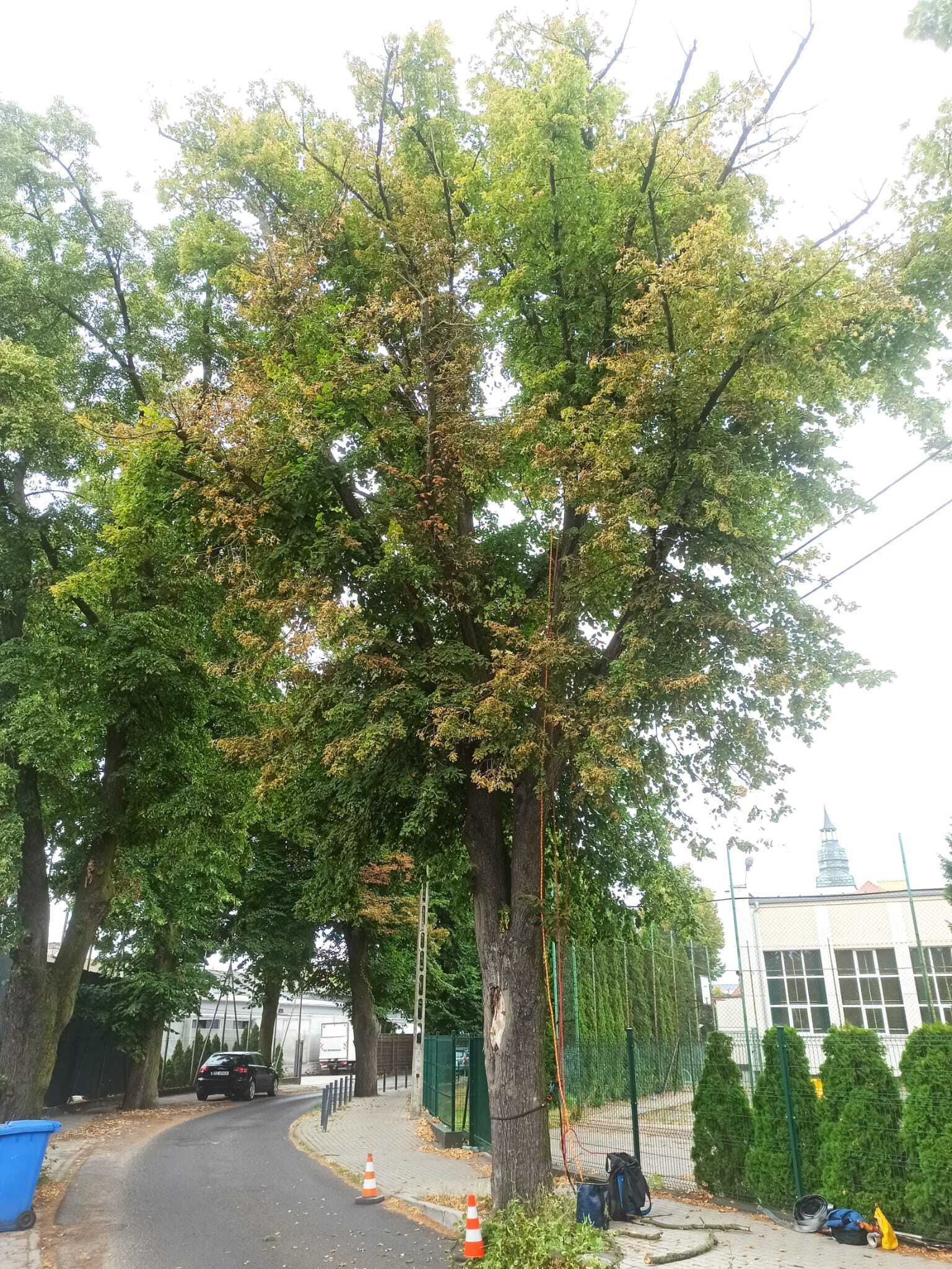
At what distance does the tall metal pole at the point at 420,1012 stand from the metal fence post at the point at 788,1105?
9.88 metres

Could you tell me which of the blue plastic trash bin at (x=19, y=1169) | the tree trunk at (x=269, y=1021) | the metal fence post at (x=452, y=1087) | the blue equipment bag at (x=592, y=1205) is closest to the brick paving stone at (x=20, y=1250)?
the blue plastic trash bin at (x=19, y=1169)

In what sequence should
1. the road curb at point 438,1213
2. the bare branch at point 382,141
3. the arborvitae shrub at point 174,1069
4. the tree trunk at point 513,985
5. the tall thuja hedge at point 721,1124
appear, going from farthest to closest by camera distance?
1. the arborvitae shrub at point 174,1069
2. the tall thuja hedge at point 721,1124
3. the bare branch at point 382,141
4. the road curb at point 438,1213
5. the tree trunk at point 513,985

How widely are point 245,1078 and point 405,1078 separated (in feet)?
35.7

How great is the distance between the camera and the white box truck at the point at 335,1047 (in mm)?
43969

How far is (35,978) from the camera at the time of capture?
12234 millimetres

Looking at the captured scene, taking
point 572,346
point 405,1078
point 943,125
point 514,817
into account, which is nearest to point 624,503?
point 572,346

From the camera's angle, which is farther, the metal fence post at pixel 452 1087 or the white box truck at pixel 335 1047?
the white box truck at pixel 335 1047

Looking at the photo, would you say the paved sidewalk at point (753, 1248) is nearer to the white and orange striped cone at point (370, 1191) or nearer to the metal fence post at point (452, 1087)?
the white and orange striped cone at point (370, 1191)

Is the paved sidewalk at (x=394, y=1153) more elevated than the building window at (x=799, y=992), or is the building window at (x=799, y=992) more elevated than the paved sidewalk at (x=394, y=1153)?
the building window at (x=799, y=992)

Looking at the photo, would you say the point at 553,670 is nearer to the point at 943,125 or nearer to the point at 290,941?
the point at 943,125

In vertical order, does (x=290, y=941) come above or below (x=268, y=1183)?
above

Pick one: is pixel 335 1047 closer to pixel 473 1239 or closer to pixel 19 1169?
pixel 19 1169

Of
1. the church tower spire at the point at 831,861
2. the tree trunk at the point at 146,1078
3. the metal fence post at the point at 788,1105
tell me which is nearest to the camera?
the metal fence post at the point at 788,1105

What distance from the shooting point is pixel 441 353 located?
10164 mm
